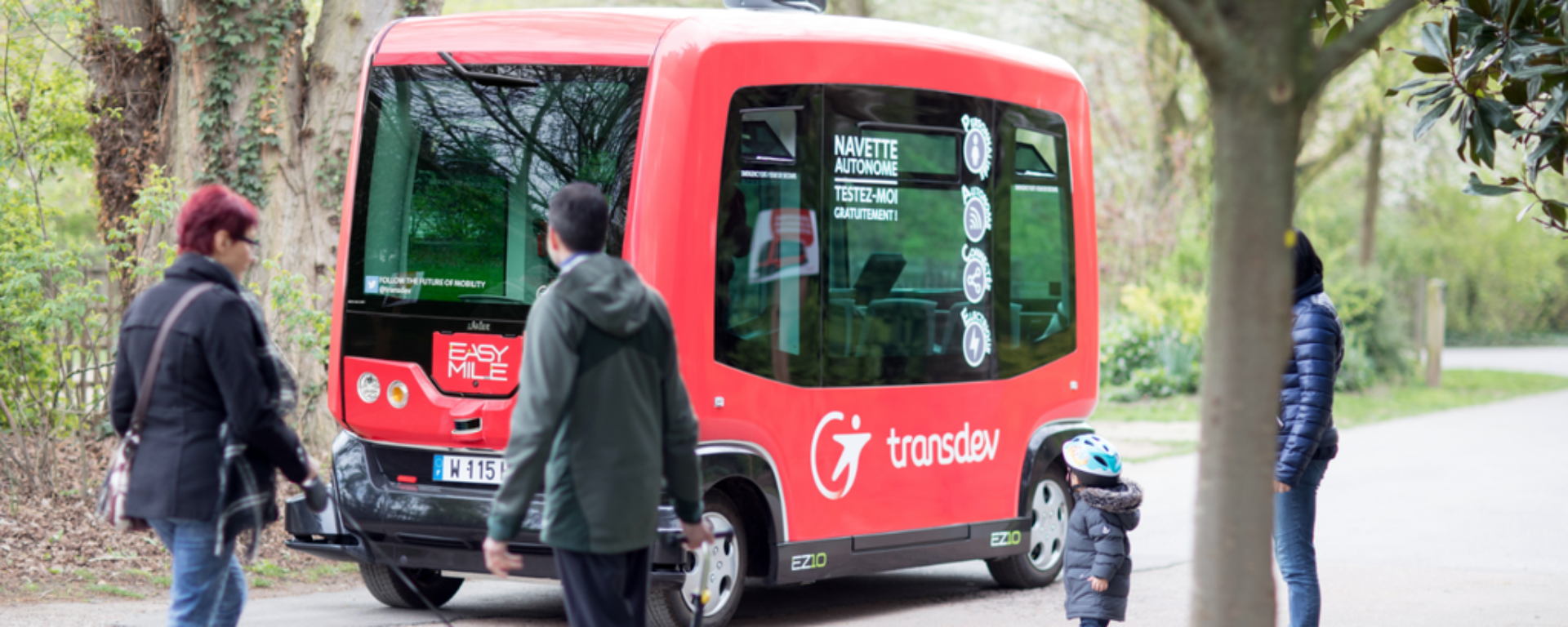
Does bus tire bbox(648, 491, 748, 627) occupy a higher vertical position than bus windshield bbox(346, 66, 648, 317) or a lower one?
lower

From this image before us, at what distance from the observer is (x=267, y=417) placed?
12.9 ft

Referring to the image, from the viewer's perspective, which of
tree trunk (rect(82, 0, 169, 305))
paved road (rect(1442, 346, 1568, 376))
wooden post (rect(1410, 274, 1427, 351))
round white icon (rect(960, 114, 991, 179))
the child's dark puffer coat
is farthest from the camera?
paved road (rect(1442, 346, 1568, 376))

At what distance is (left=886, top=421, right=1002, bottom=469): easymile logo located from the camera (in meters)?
7.06

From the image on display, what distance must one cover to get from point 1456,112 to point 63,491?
732 centimetres

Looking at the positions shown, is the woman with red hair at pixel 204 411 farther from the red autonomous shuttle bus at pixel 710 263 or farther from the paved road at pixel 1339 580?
the paved road at pixel 1339 580

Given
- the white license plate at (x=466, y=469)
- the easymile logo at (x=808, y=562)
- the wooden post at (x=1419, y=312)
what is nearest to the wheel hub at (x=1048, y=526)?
the easymile logo at (x=808, y=562)

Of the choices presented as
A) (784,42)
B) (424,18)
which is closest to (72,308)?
(424,18)

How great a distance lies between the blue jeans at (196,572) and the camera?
3.91 meters

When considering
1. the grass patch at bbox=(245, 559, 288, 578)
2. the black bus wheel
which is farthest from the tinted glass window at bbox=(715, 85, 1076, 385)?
the grass patch at bbox=(245, 559, 288, 578)

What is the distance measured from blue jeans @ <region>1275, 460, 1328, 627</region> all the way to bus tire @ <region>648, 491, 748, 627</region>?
217 cm

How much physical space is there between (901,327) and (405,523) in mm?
2407

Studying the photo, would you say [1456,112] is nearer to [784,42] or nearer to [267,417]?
[784,42]

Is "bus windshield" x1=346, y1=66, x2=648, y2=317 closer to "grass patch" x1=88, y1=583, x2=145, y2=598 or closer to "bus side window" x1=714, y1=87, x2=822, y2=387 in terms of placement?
"bus side window" x1=714, y1=87, x2=822, y2=387

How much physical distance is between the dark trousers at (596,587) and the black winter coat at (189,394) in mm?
883
